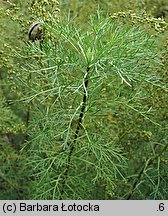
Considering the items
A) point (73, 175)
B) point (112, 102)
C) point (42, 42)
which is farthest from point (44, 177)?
point (42, 42)

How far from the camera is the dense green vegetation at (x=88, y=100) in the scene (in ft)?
5.19

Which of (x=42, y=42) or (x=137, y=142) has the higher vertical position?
(x=42, y=42)

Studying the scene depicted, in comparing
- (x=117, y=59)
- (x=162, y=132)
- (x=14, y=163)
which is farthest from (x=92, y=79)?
(x=14, y=163)

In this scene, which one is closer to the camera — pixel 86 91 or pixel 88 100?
pixel 86 91

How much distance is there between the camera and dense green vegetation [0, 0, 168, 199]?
5.19 ft

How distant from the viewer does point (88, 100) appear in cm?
166

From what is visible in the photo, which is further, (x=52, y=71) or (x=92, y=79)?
(x=52, y=71)

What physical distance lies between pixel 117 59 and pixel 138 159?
2.49ft

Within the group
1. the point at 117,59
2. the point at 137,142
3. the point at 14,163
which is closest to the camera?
the point at 117,59

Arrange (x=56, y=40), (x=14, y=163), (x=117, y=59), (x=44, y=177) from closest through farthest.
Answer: (x=117, y=59)
(x=56, y=40)
(x=44, y=177)
(x=14, y=163)

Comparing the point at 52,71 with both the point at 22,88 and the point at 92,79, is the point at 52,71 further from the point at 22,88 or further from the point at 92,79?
the point at 22,88

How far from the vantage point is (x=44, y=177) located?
1.88 meters

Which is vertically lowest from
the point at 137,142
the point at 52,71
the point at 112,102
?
the point at 137,142
